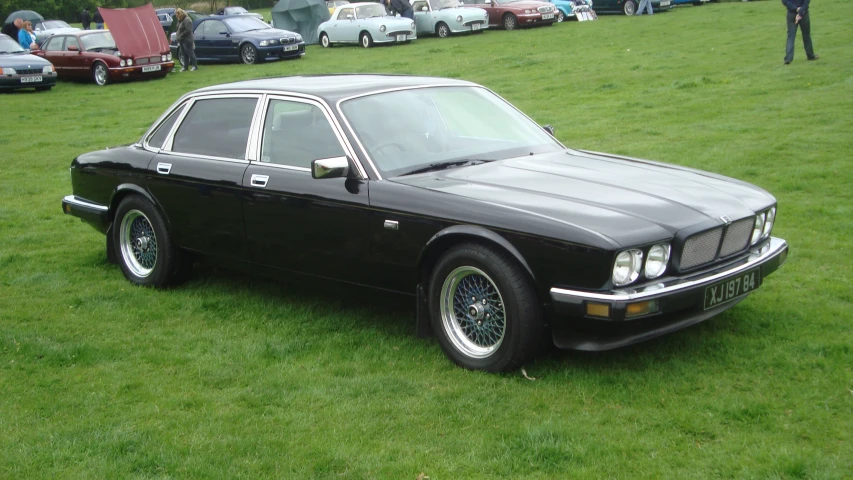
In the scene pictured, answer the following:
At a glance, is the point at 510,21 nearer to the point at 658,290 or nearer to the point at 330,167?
the point at 330,167

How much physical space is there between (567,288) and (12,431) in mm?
2736

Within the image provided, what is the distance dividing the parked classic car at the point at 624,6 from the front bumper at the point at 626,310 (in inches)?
1118

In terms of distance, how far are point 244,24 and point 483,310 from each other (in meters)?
24.6

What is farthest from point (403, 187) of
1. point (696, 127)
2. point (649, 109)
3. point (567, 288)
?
point (649, 109)

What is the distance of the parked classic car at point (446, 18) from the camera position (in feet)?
95.1

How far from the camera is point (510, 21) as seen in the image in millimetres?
29500

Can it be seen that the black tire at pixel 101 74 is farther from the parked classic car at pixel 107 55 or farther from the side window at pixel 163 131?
the side window at pixel 163 131

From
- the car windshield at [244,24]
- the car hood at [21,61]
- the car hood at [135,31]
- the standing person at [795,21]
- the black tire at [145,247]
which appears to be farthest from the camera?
the car windshield at [244,24]

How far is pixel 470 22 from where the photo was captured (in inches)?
1141

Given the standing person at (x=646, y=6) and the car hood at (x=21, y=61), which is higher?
the standing person at (x=646, y=6)

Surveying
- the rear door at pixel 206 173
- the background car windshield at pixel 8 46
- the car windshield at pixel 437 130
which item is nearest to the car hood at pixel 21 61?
the background car windshield at pixel 8 46

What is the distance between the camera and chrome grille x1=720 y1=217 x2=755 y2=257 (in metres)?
4.92

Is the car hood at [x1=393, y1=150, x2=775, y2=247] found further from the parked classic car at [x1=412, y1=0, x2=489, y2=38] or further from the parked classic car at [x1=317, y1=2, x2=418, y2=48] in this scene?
the parked classic car at [x1=412, y1=0, x2=489, y2=38]

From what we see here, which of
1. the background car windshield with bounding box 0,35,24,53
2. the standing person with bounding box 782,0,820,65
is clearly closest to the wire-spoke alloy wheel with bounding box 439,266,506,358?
the standing person with bounding box 782,0,820,65
